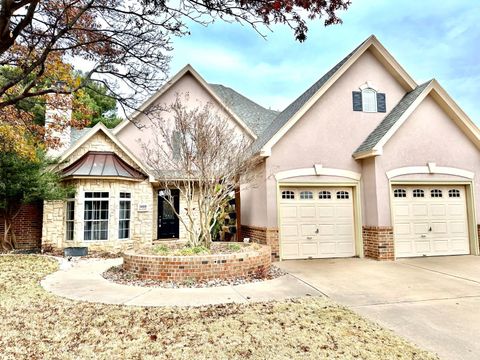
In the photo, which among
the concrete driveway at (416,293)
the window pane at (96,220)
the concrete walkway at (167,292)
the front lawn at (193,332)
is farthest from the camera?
the window pane at (96,220)

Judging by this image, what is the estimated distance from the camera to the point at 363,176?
11484 millimetres

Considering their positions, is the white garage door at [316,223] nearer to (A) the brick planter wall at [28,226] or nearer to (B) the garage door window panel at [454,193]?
(B) the garage door window panel at [454,193]

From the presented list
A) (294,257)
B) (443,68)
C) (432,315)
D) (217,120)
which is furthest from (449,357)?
(443,68)

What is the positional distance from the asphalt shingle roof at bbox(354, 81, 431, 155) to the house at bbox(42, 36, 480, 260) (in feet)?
0.16

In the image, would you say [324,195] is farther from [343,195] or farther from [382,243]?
[382,243]

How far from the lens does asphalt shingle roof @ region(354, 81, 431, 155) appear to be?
35.8ft

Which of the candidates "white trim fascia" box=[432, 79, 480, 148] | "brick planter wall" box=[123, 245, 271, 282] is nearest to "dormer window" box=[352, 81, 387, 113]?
"white trim fascia" box=[432, 79, 480, 148]

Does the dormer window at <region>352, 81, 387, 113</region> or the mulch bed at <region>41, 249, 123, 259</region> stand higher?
the dormer window at <region>352, 81, 387, 113</region>

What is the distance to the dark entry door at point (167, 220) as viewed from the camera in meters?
16.0

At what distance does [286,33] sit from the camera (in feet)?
16.8

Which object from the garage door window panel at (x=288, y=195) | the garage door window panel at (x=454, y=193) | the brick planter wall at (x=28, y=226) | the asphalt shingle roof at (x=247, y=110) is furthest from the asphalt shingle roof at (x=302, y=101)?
the brick planter wall at (x=28, y=226)

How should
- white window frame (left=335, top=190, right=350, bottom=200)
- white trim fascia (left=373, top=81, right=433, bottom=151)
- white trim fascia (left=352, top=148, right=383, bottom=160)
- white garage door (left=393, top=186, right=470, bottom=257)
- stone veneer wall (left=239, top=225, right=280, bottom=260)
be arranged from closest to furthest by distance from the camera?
white trim fascia (left=352, top=148, right=383, bottom=160), white trim fascia (left=373, top=81, right=433, bottom=151), stone veneer wall (left=239, top=225, right=280, bottom=260), white garage door (left=393, top=186, right=470, bottom=257), white window frame (left=335, top=190, right=350, bottom=200)

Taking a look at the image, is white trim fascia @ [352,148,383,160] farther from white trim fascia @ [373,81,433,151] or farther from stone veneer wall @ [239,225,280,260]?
stone veneer wall @ [239,225,280,260]

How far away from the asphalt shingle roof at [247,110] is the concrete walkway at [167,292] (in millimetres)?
11991
